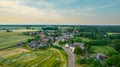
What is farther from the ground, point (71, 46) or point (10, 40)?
point (71, 46)

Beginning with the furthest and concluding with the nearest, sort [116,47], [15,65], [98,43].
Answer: [98,43], [116,47], [15,65]

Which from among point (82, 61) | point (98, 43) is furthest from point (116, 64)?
point (98, 43)

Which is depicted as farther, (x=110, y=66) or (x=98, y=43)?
(x=98, y=43)

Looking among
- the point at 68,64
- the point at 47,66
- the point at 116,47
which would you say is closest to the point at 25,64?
the point at 47,66

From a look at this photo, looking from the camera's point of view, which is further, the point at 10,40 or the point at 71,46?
the point at 10,40

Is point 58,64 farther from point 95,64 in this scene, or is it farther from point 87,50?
point 87,50

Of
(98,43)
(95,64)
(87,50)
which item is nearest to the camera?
(95,64)

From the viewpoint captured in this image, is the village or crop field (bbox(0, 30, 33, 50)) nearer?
the village

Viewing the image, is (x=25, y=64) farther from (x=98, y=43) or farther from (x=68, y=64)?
(x=98, y=43)

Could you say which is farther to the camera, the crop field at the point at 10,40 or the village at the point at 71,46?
the crop field at the point at 10,40
